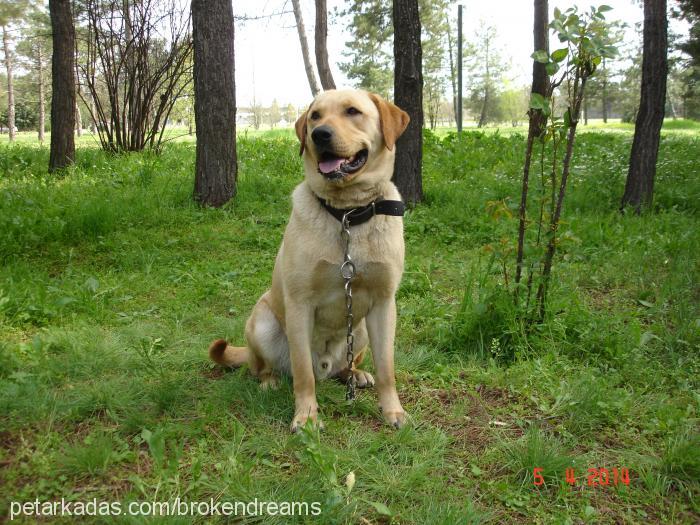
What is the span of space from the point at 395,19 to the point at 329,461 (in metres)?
6.00

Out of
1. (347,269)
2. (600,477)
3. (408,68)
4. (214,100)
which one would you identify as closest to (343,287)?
(347,269)

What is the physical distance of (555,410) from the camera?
2.61 metres

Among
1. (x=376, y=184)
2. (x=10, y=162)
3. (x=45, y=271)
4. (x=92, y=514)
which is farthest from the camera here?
(x=10, y=162)

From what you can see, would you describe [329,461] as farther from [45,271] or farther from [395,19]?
[395,19]

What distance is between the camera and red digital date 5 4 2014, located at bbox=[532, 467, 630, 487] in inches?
83.0

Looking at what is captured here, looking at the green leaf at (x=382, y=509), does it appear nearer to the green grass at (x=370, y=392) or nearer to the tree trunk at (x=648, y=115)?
the green grass at (x=370, y=392)

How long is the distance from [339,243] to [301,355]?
607 mm

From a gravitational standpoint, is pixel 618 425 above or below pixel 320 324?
below

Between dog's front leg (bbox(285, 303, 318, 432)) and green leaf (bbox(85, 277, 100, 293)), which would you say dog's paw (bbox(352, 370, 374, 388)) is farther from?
green leaf (bbox(85, 277, 100, 293))

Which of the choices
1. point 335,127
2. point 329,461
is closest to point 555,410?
point 329,461

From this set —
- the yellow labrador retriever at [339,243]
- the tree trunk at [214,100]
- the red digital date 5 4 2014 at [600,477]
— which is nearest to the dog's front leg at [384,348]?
the yellow labrador retriever at [339,243]

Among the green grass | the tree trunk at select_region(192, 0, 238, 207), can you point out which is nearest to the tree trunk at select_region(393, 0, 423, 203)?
the green grass

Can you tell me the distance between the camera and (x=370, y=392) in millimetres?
2998

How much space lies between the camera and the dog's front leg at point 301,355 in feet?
8.49
